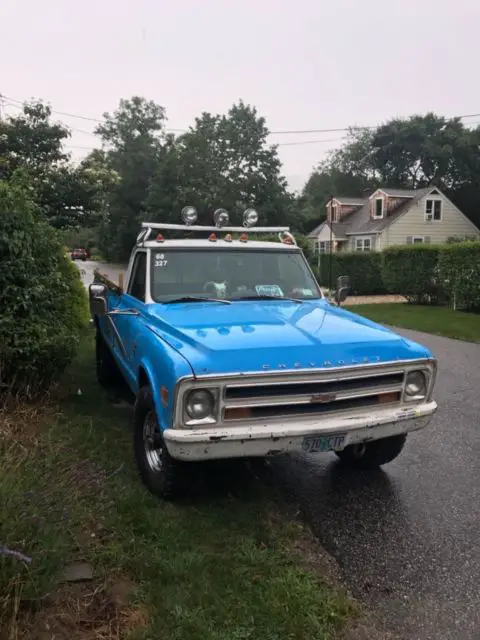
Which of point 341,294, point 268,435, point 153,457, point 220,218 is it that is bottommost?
point 153,457

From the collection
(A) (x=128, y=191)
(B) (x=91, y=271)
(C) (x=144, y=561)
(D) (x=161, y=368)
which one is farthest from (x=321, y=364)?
(A) (x=128, y=191)

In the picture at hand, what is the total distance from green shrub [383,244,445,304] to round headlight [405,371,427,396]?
15.7 metres

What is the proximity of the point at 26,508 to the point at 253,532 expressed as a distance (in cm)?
150

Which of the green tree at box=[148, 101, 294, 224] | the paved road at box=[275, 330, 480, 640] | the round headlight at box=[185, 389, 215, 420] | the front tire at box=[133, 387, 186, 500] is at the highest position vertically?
the green tree at box=[148, 101, 294, 224]

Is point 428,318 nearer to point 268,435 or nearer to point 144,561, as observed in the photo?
point 268,435

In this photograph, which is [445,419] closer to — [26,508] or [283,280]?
[283,280]

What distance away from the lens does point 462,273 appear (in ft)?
55.2

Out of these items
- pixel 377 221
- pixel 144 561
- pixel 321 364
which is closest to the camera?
pixel 144 561

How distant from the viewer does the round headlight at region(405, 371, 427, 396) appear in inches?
156

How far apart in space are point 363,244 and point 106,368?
36.7m

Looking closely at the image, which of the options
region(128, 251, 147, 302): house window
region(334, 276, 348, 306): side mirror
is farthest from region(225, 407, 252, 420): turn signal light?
region(334, 276, 348, 306): side mirror

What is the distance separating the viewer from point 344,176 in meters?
64.8

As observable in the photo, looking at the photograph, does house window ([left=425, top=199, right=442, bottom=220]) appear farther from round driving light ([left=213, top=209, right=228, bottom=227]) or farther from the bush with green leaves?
the bush with green leaves

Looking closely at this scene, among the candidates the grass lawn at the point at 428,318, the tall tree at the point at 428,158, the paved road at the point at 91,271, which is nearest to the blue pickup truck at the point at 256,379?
the paved road at the point at 91,271
